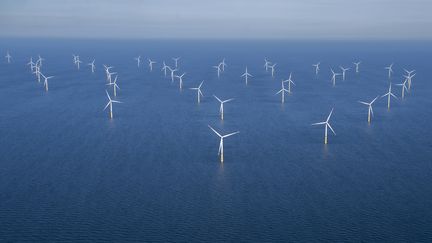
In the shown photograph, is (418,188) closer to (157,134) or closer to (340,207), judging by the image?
(340,207)

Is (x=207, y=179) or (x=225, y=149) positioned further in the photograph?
(x=225, y=149)

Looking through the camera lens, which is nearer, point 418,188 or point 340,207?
point 340,207

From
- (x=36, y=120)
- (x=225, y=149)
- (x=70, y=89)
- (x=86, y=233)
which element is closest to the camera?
(x=86, y=233)

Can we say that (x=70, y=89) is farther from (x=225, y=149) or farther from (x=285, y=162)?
(x=285, y=162)

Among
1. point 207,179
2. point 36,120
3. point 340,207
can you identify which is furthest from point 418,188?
point 36,120

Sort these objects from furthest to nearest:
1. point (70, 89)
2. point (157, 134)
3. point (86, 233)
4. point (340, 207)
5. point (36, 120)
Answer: point (70, 89), point (36, 120), point (157, 134), point (340, 207), point (86, 233)

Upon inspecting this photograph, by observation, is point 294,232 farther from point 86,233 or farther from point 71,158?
point 71,158

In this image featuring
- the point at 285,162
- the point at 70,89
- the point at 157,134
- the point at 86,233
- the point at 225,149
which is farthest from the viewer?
the point at 70,89

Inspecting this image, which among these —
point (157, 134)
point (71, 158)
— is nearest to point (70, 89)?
point (157, 134)

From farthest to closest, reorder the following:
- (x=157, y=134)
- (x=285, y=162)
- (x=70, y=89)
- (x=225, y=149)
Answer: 1. (x=70, y=89)
2. (x=157, y=134)
3. (x=225, y=149)
4. (x=285, y=162)
